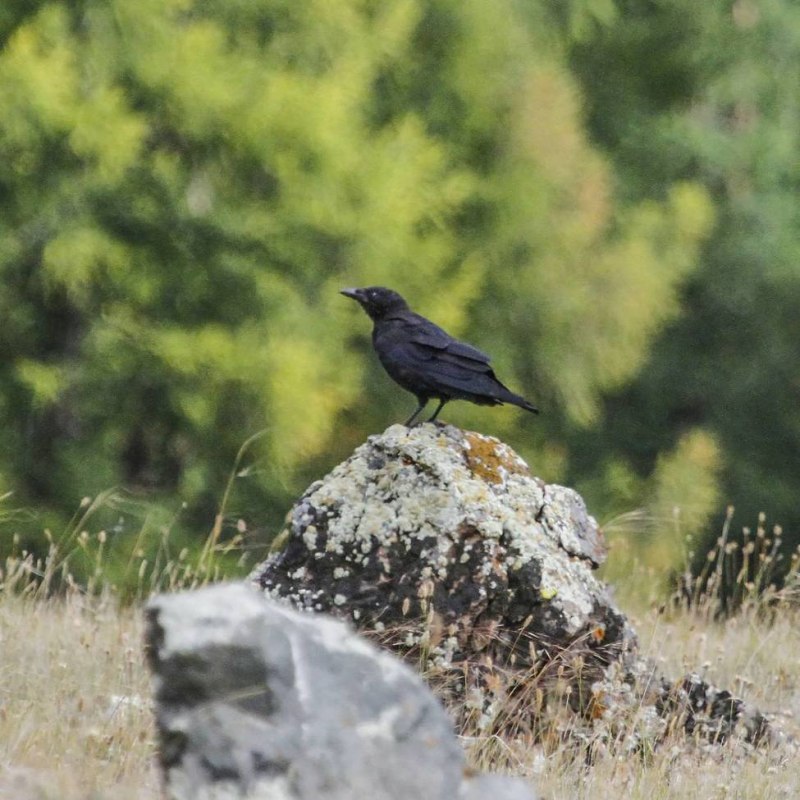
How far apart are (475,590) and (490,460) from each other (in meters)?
0.55

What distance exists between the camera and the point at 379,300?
5809 millimetres

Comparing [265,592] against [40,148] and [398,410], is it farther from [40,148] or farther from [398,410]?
[398,410]

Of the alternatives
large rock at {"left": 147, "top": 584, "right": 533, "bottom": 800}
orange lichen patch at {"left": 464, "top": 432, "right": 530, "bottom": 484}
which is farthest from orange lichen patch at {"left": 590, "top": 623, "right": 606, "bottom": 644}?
large rock at {"left": 147, "top": 584, "right": 533, "bottom": 800}

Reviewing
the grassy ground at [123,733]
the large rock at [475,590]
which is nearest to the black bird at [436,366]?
the large rock at [475,590]

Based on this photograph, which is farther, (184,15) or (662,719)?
(184,15)

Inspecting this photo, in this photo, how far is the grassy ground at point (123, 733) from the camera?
352cm

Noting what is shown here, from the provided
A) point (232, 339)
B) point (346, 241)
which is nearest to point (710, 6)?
point (346, 241)

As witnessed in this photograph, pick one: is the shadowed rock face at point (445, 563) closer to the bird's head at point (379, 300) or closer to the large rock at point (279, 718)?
the bird's head at point (379, 300)

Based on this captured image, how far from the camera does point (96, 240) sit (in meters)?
10.8

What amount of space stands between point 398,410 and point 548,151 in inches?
118

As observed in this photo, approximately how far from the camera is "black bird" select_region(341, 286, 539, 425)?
→ 5.33 m

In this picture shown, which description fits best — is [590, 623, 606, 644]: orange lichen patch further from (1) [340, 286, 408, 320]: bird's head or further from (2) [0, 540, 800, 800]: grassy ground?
(1) [340, 286, 408, 320]: bird's head

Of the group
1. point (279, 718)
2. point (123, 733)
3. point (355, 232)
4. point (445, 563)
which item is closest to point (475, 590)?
point (445, 563)

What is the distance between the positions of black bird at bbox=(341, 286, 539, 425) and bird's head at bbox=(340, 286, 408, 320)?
A: 0.21 metres
